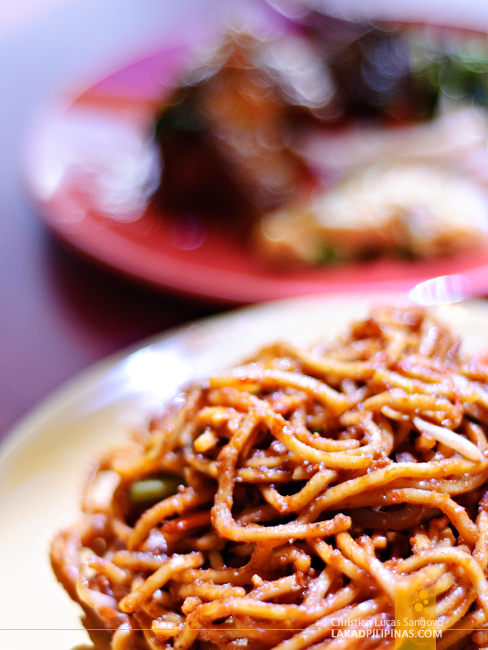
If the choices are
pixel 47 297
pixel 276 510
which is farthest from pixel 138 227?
pixel 276 510

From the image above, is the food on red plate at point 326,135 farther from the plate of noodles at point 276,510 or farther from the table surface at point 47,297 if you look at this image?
the plate of noodles at point 276,510

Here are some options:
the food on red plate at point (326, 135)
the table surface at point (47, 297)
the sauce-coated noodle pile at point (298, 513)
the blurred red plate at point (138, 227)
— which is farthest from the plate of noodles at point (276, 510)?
the food on red plate at point (326, 135)

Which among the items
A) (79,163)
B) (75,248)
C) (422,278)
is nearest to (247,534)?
(422,278)

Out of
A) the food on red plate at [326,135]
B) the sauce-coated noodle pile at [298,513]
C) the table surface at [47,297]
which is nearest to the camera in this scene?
the sauce-coated noodle pile at [298,513]

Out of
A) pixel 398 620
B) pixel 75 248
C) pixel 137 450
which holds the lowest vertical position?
pixel 398 620

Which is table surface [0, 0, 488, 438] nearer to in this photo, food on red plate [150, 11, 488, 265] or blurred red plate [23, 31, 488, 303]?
blurred red plate [23, 31, 488, 303]

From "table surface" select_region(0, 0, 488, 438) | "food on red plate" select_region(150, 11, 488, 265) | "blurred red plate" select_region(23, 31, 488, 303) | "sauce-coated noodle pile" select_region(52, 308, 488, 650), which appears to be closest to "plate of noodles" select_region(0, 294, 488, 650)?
"sauce-coated noodle pile" select_region(52, 308, 488, 650)

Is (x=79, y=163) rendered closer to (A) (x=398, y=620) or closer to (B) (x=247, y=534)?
(B) (x=247, y=534)
